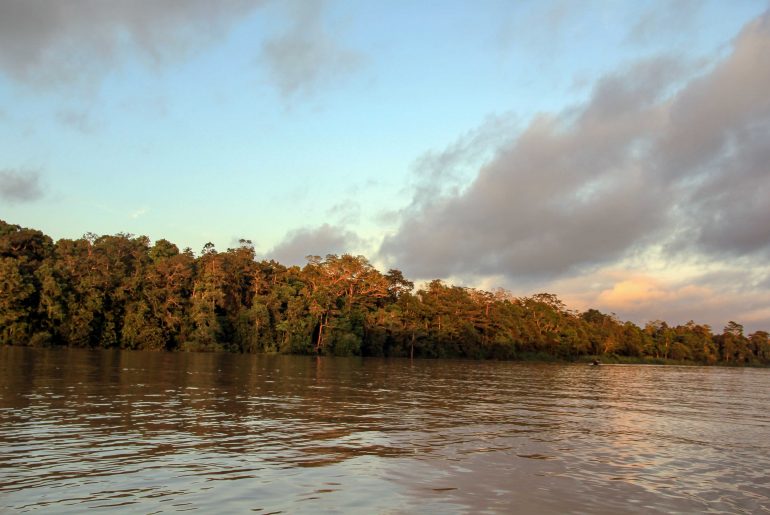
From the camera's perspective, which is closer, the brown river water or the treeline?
the brown river water

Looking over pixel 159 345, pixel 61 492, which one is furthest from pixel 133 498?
pixel 159 345

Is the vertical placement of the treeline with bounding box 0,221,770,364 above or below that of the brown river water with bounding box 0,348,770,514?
above

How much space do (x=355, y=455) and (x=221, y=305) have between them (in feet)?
307

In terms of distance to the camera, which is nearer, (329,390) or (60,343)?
(329,390)

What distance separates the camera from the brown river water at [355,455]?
1186 cm

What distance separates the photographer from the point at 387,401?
101ft

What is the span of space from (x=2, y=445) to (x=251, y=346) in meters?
90.6

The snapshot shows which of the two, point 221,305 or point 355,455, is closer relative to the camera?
point 355,455

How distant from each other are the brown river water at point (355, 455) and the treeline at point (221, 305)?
71398 mm

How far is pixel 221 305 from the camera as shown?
10525cm

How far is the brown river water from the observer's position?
11.9 metres

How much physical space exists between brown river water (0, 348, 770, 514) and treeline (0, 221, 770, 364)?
71398 mm

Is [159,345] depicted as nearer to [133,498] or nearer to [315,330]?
[315,330]

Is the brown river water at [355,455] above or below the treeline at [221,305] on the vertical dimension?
below
